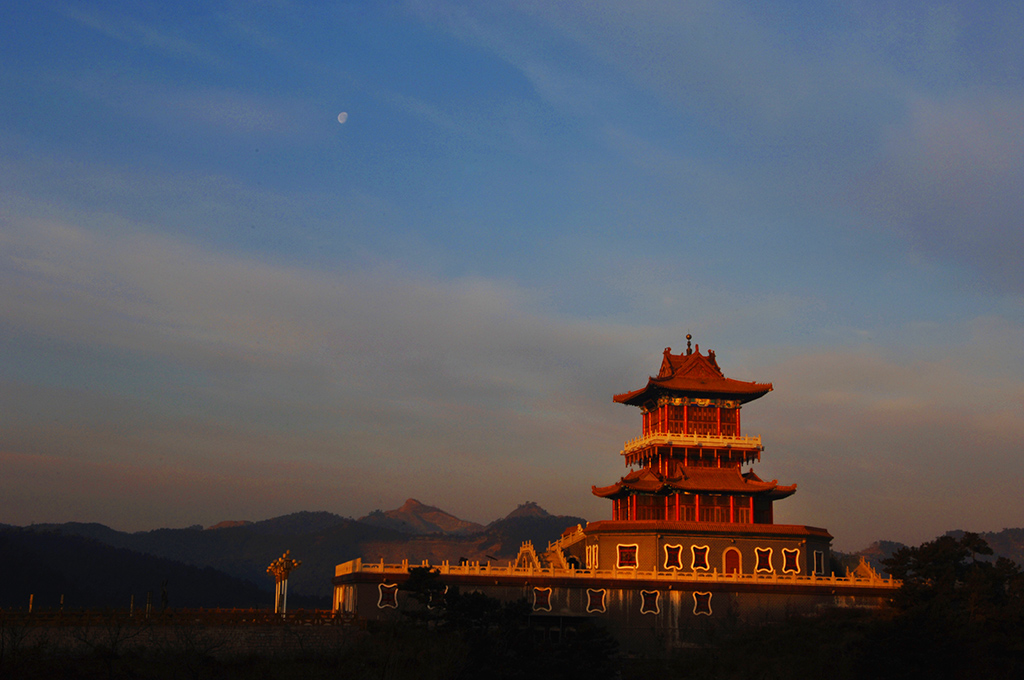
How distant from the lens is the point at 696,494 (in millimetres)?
70875

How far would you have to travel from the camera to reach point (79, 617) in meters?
46.8

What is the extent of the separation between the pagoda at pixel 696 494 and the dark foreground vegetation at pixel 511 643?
6.52 meters

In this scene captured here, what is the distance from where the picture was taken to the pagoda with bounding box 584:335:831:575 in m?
67.1

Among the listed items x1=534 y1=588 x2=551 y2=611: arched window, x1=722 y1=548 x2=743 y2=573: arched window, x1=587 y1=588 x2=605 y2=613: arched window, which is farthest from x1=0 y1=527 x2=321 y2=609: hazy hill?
x1=722 y1=548 x2=743 y2=573: arched window

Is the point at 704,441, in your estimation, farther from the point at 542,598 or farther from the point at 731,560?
the point at 542,598

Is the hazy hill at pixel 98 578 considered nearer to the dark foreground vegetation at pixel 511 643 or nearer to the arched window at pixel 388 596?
the arched window at pixel 388 596

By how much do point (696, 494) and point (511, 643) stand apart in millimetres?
23974

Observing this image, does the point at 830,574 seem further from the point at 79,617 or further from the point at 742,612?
the point at 79,617

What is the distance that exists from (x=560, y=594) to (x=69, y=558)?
14815 centimetres

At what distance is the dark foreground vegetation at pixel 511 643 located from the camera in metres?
45.2

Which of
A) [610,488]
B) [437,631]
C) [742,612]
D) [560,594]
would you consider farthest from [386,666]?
[610,488]

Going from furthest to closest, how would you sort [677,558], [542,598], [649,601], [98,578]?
[98,578], [677,558], [649,601], [542,598]

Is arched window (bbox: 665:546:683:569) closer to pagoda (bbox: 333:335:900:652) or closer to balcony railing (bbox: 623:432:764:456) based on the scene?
pagoda (bbox: 333:335:900:652)

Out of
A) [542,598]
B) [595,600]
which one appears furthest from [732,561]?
[542,598]
